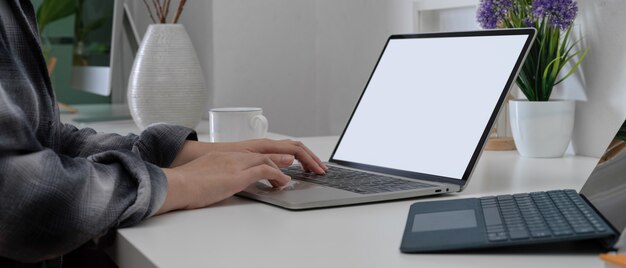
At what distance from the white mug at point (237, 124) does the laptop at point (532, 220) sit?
64 cm

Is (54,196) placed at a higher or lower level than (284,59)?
lower

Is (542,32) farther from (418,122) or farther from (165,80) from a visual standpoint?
(165,80)

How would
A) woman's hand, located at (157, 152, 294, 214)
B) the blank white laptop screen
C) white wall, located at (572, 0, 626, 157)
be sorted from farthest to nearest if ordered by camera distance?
white wall, located at (572, 0, 626, 157), the blank white laptop screen, woman's hand, located at (157, 152, 294, 214)

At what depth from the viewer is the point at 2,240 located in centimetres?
70

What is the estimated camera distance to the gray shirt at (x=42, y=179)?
0.69m

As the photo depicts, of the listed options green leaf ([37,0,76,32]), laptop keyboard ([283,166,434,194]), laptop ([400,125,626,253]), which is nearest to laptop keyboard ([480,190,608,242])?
laptop ([400,125,626,253])

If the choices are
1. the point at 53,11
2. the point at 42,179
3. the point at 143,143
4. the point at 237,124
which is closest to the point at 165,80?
the point at 237,124

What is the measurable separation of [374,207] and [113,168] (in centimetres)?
27

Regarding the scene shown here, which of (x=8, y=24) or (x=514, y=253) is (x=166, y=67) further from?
(x=514, y=253)

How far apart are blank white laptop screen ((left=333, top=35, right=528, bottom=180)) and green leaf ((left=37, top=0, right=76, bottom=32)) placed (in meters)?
1.42

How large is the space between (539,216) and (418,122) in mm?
429

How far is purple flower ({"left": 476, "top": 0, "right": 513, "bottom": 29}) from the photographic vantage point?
127 cm

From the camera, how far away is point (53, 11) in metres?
2.38

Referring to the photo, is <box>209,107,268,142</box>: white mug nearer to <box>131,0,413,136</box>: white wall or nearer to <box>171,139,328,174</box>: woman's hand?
<box>171,139,328,174</box>: woman's hand
